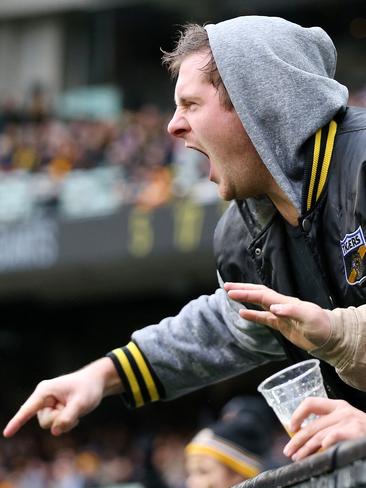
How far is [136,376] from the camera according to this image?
130 inches

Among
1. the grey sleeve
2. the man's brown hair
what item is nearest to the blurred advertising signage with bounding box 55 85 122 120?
the grey sleeve

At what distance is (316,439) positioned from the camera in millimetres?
2299

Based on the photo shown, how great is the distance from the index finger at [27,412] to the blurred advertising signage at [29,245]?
35.9 feet

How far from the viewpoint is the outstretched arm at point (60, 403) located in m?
3.00

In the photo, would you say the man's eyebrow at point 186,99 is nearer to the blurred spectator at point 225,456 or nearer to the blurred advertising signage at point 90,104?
the blurred spectator at point 225,456

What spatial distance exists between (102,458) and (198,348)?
9743 mm

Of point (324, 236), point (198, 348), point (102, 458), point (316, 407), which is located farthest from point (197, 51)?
point (102, 458)

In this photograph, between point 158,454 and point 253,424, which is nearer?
point 253,424

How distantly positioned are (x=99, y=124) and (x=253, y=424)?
11.6 metres

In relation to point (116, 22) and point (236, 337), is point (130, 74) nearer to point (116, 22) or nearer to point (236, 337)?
point (116, 22)

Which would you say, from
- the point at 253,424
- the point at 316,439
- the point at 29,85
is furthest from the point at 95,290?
the point at 316,439

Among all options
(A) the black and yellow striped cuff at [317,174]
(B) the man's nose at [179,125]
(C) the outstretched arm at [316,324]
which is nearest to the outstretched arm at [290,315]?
(C) the outstretched arm at [316,324]

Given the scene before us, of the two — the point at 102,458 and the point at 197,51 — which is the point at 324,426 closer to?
the point at 197,51

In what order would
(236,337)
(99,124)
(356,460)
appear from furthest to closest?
(99,124), (236,337), (356,460)
